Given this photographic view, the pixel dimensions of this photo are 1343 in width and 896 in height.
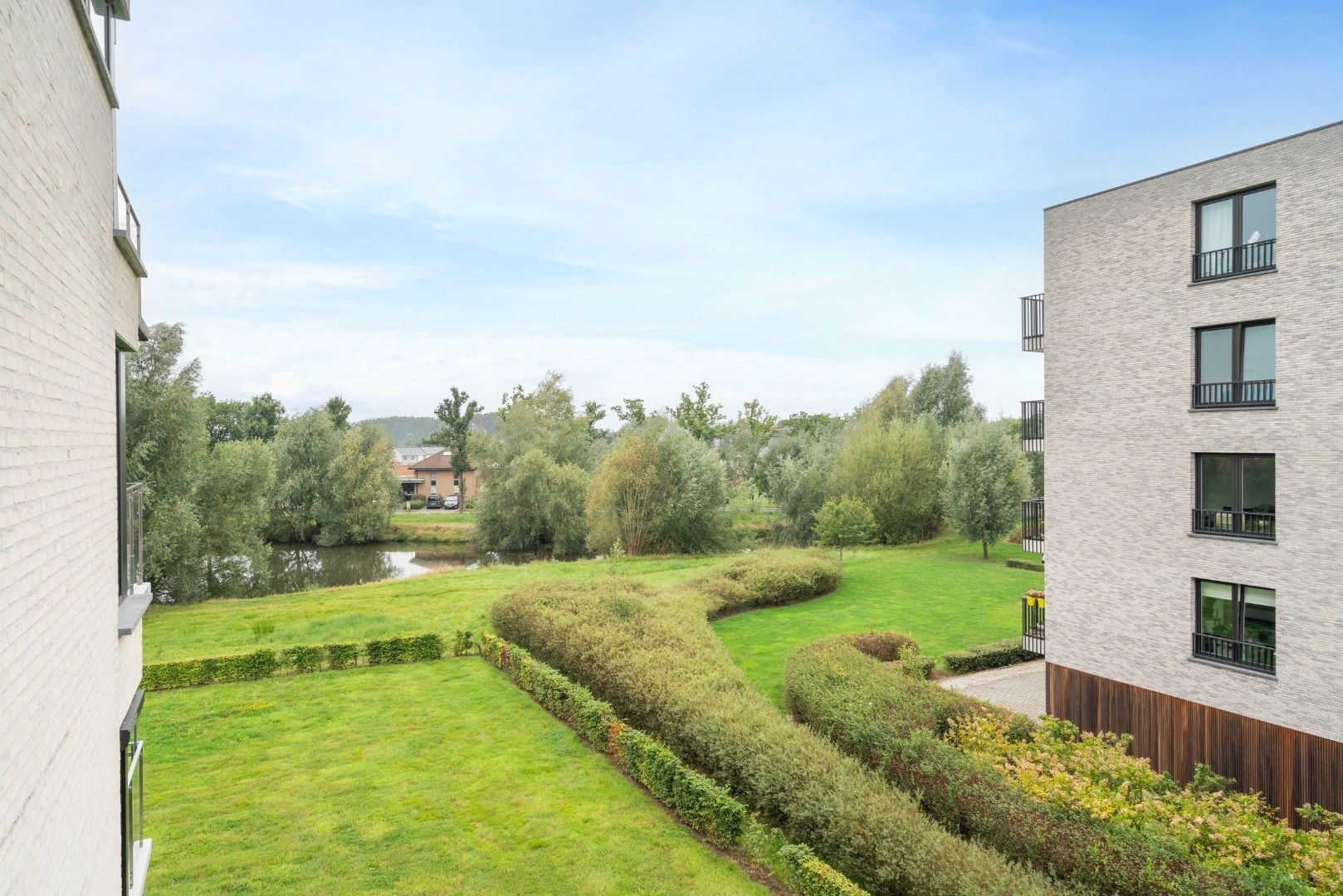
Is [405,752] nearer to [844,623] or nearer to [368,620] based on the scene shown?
[368,620]

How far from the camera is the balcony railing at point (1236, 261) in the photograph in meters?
11.3

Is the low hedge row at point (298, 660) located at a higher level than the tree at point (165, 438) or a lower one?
lower

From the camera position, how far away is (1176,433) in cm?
1214

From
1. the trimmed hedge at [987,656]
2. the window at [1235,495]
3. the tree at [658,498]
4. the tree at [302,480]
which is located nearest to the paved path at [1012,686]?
the trimmed hedge at [987,656]

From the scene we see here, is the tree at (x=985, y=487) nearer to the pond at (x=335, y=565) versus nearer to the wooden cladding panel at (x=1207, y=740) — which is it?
the wooden cladding panel at (x=1207, y=740)

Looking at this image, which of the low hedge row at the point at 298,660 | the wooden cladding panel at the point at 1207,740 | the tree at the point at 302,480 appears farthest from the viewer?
the tree at the point at 302,480

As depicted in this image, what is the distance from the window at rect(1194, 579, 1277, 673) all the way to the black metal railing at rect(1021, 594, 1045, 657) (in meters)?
3.59

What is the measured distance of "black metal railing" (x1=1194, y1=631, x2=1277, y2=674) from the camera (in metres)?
11.2

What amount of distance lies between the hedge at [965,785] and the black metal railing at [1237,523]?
419 cm

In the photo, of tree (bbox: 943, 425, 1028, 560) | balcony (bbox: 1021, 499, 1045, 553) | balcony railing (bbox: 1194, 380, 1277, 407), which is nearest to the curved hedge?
balcony (bbox: 1021, 499, 1045, 553)

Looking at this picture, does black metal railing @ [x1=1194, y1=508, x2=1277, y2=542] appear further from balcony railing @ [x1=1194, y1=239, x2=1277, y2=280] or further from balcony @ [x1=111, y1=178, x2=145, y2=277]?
balcony @ [x1=111, y1=178, x2=145, y2=277]

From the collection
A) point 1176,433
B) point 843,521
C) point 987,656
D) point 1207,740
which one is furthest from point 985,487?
point 1207,740

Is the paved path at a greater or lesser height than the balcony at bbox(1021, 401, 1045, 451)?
lesser

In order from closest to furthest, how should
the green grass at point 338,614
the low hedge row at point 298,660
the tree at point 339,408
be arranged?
the low hedge row at point 298,660
the green grass at point 338,614
the tree at point 339,408
